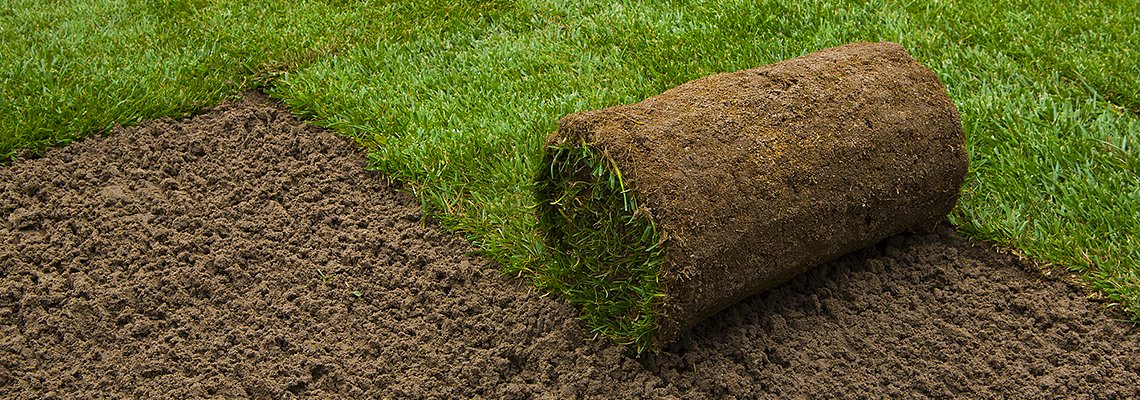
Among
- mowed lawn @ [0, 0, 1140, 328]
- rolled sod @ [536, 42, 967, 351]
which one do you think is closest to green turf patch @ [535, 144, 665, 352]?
rolled sod @ [536, 42, 967, 351]

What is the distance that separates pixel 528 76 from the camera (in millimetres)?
4641

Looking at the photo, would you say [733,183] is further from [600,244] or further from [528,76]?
[528,76]

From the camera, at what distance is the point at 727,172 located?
2975mm

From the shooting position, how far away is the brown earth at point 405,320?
3.12 m

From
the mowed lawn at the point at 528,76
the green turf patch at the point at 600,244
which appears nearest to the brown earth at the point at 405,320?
the green turf patch at the point at 600,244

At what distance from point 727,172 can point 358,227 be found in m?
1.57

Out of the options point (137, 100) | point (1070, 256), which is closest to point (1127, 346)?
point (1070, 256)

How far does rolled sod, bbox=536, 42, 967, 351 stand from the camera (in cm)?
291

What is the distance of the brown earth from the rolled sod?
0.60ft

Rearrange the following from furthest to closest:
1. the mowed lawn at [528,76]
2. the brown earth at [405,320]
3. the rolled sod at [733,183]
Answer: the mowed lawn at [528,76] → the brown earth at [405,320] → the rolled sod at [733,183]

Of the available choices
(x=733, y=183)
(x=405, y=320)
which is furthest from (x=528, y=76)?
(x=733, y=183)

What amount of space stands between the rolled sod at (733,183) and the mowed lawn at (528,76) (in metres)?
0.42

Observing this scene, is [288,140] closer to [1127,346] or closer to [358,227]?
[358,227]

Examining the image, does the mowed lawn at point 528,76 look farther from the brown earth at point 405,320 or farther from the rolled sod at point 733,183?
the rolled sod at point 733,183
